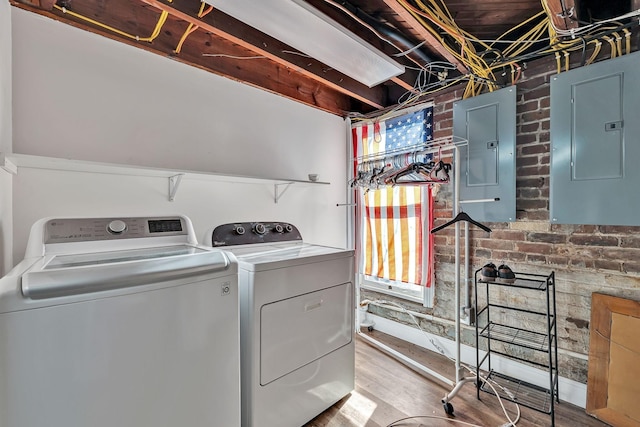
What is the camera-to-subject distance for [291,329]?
1.65 m

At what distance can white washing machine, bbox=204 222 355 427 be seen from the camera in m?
1.51

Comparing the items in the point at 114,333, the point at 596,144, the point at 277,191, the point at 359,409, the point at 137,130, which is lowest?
the point at 359,409

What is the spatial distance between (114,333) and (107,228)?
2.30 ft

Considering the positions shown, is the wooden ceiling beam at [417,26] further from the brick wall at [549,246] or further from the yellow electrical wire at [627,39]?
the yellow electrical wire at [627,39]

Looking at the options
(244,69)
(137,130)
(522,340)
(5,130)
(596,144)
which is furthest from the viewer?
(244,69)

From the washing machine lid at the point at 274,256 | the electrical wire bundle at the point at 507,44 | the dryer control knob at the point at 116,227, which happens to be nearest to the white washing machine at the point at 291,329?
the washing machine lid at the point at 274,256

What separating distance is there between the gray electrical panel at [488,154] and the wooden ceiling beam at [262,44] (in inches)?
34.8

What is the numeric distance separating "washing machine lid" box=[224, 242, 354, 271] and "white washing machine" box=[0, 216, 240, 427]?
0.18 meters

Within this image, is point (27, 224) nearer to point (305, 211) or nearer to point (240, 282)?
point (240, 282)

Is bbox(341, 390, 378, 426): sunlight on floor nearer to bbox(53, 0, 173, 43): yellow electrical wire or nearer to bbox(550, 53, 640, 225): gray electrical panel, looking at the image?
bbox(550, 53, 640, 225): gray electrical panel

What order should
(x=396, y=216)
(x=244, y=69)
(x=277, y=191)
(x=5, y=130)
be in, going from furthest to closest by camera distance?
(x=396, y=216), (x=277, y=191), (x=244, y=69), (x=5, y=130)

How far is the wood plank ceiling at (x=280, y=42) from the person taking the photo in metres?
1.61

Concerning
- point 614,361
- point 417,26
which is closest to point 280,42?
point 417,26

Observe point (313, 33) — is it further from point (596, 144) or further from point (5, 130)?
point (596, 144)
